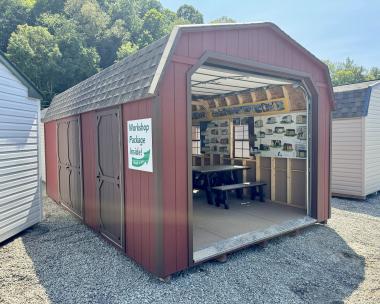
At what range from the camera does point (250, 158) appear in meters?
8.15

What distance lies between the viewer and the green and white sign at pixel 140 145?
3.63 metres

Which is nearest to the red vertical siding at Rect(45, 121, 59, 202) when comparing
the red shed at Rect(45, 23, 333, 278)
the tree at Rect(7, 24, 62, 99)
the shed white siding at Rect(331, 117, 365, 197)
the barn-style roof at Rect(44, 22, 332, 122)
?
the red shed at Rect(45, 23, 333, 278)

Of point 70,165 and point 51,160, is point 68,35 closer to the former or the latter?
point 51,160

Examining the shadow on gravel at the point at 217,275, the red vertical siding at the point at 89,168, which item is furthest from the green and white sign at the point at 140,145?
the red vertical siding at the point at 89,168

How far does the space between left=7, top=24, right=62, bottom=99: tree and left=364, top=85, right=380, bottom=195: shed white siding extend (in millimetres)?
20856

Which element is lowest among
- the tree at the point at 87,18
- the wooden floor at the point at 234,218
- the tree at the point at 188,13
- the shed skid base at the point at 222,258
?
the shed skid base at the point at 222,258

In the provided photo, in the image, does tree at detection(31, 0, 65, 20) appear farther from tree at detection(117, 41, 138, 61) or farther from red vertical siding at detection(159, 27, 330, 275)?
red vertical siding at detection(159, 27, 330, 275)

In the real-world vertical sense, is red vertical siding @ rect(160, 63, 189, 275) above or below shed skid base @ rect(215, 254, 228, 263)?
above

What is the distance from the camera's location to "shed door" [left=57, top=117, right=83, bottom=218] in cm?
629

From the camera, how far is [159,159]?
11.4ft

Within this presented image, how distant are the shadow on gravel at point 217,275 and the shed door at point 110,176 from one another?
0.37 m

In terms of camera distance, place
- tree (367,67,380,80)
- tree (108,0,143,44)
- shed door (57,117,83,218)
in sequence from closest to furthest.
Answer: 1. shed door (57,117,83,218)
2. tree (108,0,143,44)
3. tree (367,67,380,80)

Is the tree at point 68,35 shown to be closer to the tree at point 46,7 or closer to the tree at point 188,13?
the tree at point 46,7

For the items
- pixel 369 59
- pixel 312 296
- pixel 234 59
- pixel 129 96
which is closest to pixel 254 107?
pixel 234 59
